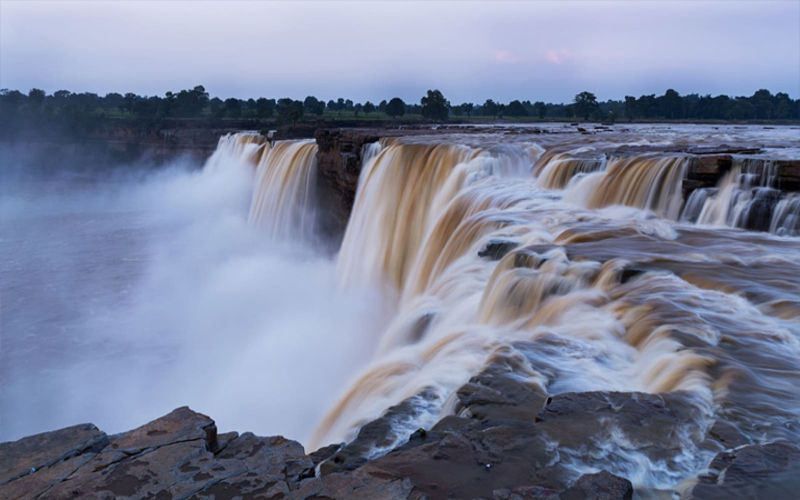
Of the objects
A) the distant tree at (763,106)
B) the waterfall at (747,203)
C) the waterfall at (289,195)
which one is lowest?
the waterfall at (289,195)

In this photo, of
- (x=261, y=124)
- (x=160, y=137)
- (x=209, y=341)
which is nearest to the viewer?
(x=209, y=341)

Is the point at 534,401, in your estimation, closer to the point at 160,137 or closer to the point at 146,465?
the point at 146,465

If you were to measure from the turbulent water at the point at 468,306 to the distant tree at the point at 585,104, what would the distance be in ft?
154

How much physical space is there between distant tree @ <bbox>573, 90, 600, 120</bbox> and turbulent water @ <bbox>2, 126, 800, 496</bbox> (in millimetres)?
47078

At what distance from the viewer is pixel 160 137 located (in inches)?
1753

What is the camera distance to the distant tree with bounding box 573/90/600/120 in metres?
59.4

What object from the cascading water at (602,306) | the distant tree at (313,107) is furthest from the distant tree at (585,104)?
the cascading water at (602,306)

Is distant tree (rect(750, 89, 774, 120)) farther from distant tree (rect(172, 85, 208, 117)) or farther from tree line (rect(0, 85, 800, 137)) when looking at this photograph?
distant tree (rect(172, 85, 208, 117))

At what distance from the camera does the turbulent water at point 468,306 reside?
425cm

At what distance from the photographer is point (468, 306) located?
6.30 meters

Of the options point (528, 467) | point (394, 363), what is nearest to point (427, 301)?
point (394, 363)

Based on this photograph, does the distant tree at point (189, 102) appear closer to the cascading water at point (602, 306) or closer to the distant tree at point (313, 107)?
the distant tree at point (313, 107)

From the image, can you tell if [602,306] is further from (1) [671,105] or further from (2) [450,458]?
(1) [671,105]

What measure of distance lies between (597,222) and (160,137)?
141ft
